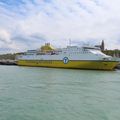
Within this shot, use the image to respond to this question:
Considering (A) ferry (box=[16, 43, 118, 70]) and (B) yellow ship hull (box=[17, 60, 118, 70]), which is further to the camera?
(A) ferry (box=[16, 43, 118, 70])

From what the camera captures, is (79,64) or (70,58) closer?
(79,64)

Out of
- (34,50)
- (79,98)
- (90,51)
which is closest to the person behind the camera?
(79,98)

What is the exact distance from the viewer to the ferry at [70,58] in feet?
A: 193

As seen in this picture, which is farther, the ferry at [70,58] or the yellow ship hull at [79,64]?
the ferry at [70,58]

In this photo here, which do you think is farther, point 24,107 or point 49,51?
point 49,51

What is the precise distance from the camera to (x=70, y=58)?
65250mm

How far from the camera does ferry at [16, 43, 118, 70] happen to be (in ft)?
193

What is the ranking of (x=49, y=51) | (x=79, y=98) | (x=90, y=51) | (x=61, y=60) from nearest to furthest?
(x=79, y=98)
(x=90, y=51)
(x=61, y=60)
(x=49, y=51)

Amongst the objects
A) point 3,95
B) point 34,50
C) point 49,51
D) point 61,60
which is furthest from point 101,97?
point 34,50

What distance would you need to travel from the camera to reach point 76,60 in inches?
2485

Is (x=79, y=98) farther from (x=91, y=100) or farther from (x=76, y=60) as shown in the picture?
(x=76, y=60)

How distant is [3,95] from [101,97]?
21.7 ft

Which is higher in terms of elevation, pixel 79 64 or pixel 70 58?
pixel 70 58

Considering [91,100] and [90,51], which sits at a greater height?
[90,51]
